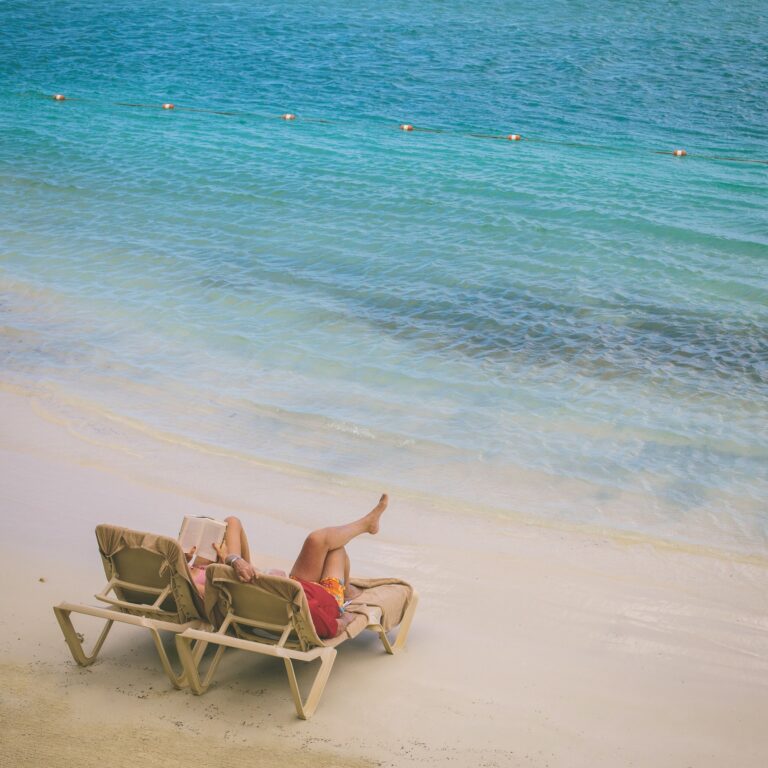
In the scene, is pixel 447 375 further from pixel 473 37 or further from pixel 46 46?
pixel 46 46

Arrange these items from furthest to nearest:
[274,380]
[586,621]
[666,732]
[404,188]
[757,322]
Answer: [404,188]
[757,322]
[274,380]
[586,621]
[666,732]

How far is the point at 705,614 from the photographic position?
221 inches

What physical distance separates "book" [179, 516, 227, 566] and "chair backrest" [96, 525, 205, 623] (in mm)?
422

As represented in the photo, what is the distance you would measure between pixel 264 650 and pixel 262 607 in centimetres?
26

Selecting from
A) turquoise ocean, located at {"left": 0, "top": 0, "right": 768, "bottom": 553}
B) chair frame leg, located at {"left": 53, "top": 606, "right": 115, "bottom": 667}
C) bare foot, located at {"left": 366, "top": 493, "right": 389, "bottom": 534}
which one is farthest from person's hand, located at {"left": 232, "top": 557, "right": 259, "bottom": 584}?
turquoise ocean, located at {"left": 0, "top": 0, "right": 768, "bottom": 553}

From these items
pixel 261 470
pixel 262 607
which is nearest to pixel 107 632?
pixel 262 607

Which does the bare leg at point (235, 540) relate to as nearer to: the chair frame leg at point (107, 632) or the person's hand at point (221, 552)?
the person's hand at point (221, 552)

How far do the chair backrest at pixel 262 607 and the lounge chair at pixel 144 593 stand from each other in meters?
0.16

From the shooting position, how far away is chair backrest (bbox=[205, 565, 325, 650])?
14.2ft

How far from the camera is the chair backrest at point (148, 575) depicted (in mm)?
4621

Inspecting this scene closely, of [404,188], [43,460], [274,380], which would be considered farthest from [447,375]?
[404,188]

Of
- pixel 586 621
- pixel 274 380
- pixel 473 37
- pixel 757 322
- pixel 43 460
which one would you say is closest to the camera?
pixel 586 621

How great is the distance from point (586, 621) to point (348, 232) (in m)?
10.1

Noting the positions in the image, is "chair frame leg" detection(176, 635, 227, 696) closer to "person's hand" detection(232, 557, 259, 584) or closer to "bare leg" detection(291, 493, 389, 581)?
"person's hand" detection(232, 557, 259, 584)
